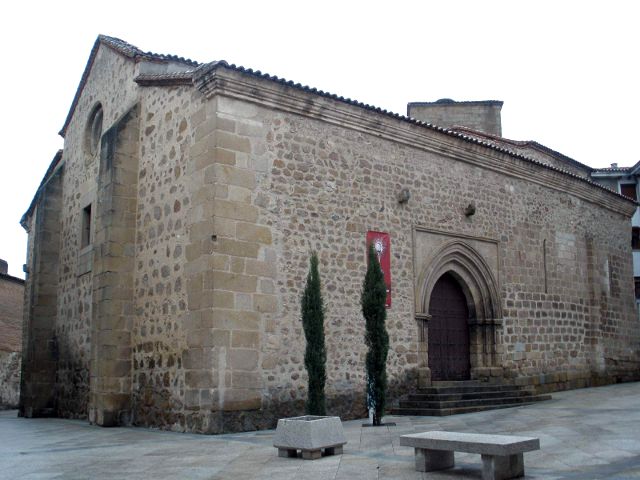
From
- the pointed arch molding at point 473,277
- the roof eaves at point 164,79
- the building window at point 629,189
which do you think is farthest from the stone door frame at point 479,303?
the building window at point 629,189

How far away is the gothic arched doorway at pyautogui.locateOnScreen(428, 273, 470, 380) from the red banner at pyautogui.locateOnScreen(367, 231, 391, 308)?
6.02ft

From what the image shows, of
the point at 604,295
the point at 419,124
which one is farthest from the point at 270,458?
the point at 604,295

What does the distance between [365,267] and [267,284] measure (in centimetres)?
237

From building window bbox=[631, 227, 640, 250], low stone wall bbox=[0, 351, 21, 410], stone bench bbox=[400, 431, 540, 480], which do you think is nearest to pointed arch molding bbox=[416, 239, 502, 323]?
stone bench bbox=[400, 431, 540, 480]

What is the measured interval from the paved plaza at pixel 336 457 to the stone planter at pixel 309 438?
15 cm

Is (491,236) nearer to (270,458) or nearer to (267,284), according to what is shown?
(267,284)

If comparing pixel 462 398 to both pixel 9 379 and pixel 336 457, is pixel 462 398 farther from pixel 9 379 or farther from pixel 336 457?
pixel 9 379

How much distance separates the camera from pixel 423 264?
14008 mm

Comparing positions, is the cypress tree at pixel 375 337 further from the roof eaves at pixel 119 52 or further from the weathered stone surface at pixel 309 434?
the roof eaves at pixel 119 52

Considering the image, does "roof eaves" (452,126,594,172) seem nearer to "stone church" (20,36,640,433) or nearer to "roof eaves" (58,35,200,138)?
"stone church" (20,36,640,433)

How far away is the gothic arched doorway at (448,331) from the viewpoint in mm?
14648

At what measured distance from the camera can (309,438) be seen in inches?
304

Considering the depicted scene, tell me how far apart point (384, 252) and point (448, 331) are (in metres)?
2.97

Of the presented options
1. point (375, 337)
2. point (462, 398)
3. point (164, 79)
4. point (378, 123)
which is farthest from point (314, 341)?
point (164, 79)
